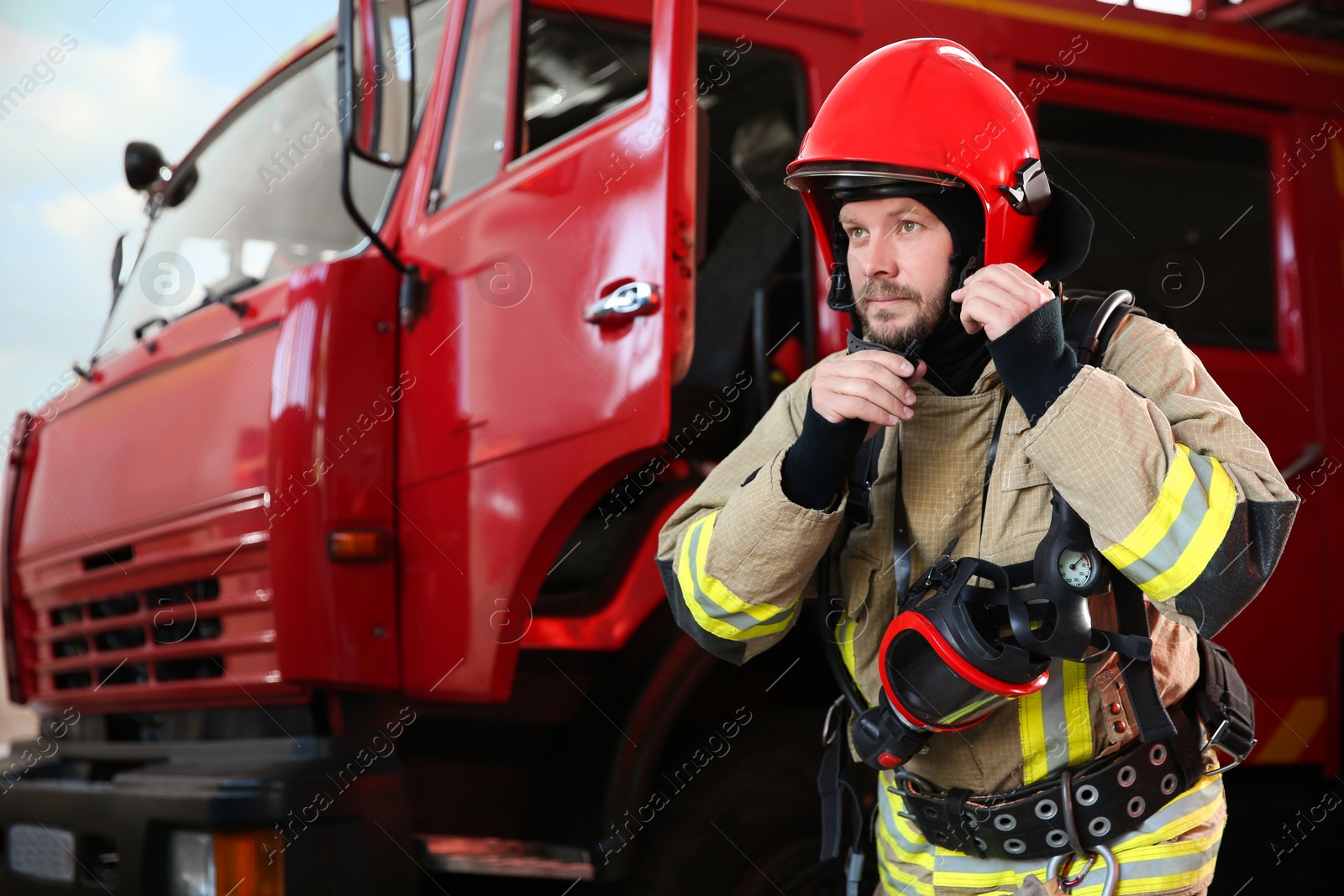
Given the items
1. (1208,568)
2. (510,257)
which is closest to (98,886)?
(510,257)

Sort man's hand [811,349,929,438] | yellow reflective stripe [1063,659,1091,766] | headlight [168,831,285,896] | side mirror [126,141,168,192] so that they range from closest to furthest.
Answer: man's hand [811,349,929,438] → yellow reflective stripe [1063,659,1091,766] → headlight [168,831,285,896] → side mirror [126,141,168,192]

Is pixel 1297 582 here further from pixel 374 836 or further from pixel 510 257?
pixel 374 836

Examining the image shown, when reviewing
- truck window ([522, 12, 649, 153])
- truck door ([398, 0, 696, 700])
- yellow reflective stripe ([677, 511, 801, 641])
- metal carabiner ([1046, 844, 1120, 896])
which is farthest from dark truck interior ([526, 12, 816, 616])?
metal carabiner ([1046, 844, 1120, 896])

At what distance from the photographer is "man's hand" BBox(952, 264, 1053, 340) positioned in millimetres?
1259

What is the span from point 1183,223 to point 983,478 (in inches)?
66.0

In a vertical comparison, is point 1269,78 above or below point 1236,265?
above

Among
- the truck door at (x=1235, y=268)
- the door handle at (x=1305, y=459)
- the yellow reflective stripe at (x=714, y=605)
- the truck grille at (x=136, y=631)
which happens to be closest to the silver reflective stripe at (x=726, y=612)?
the yellow reflective stripe at (x=714, y=605)

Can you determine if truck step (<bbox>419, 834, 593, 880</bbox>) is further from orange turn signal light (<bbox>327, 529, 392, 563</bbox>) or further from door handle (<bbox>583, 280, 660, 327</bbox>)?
door handle (<bbox>583, 280, 660, 327</bbox>)

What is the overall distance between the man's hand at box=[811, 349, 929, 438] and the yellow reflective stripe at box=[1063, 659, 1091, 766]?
0.40 meters

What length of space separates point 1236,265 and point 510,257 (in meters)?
1.80

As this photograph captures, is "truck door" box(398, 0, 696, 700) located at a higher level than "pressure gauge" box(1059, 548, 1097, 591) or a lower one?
higher

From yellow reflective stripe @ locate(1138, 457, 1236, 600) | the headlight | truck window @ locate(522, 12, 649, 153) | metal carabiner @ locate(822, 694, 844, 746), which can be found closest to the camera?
yellow reflective stripe @ locate(1138, 457, 1236, 600)

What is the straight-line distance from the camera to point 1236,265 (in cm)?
283

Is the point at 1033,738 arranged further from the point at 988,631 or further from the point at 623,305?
the point at 623,305
